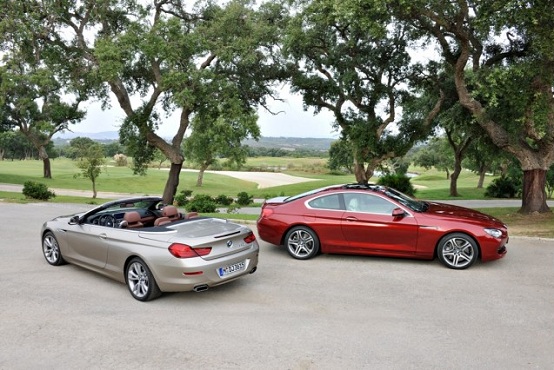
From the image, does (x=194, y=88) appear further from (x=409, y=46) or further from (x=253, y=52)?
(x=409, y=46)

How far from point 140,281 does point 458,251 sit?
5.36m

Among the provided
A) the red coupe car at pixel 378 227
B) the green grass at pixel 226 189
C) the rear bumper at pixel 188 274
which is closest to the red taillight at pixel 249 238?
the rear bumper at pixel 188 274

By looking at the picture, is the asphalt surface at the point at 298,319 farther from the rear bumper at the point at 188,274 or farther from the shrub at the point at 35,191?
the shrub at the point at 35,191

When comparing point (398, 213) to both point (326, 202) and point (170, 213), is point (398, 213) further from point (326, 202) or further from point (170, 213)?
point (170, 213)

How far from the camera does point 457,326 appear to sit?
505cm

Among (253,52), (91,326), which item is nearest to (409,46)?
(253,52)

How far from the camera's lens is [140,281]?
19.6ft

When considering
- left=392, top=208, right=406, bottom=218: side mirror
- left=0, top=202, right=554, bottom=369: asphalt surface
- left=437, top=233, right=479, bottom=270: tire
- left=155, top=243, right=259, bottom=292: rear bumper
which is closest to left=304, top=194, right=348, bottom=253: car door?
left=0, top=202, right=554, bottom=369: asphalt surface

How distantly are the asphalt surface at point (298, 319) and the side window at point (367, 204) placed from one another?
3.30 feet

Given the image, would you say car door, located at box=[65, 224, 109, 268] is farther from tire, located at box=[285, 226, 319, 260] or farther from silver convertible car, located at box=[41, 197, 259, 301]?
tire, located at box=[285, 226, 319, 260]

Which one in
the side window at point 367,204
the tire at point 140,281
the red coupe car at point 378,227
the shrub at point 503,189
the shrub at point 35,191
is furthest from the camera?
the shrub at point 503,189

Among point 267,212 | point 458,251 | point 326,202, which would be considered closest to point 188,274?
point 267,212

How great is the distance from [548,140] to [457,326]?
11.4m

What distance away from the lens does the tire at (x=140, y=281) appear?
5.82 m
